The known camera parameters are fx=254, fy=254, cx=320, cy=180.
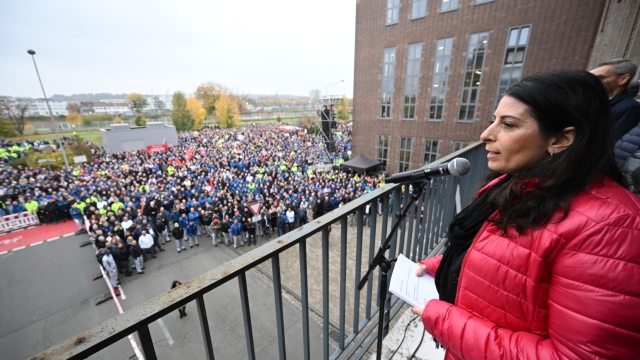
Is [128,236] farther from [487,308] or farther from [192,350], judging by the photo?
[487,308]

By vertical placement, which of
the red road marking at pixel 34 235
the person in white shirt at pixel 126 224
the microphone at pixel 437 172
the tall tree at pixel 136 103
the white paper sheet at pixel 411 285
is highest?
the tall tree at pixel 136 103

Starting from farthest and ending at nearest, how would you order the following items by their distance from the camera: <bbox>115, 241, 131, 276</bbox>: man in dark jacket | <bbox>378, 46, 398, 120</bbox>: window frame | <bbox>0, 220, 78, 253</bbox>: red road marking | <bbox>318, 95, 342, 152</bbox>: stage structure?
<bbox>318, 95, 342, 152</bbox>: stage structure, <bbox>378, 46, 398, 120</bbox>: window frame, <bbox>0, 220, 78, 253</bbox>: red road marking, <bbox>115, 241, 131, 276</bbox>: man in dark jacket

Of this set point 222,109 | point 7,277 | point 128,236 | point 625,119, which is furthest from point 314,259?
point 222,109

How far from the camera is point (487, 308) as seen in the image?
3.97 feet

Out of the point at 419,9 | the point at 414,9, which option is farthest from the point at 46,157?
the point at 419,9

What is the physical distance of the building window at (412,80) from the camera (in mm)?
19156

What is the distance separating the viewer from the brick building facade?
14391 millimetres

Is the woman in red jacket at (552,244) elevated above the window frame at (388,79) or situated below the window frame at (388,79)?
below

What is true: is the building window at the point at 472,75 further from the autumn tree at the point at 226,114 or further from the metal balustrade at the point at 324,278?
Result: the autumn tree at the point at 226,114

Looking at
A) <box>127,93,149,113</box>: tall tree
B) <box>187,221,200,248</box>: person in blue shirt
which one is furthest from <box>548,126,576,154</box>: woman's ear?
<box>127,93,149,113</box>: tall tree

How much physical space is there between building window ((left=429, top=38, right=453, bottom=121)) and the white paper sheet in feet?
64.0

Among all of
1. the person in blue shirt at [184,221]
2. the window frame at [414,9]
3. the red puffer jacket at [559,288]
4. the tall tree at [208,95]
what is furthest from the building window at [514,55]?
the tall tree at [208,95]

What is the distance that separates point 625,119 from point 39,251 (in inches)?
763

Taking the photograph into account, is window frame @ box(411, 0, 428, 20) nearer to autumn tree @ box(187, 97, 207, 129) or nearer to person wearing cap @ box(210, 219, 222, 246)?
person wearing cap @ box(210, 219, 222, 246)
